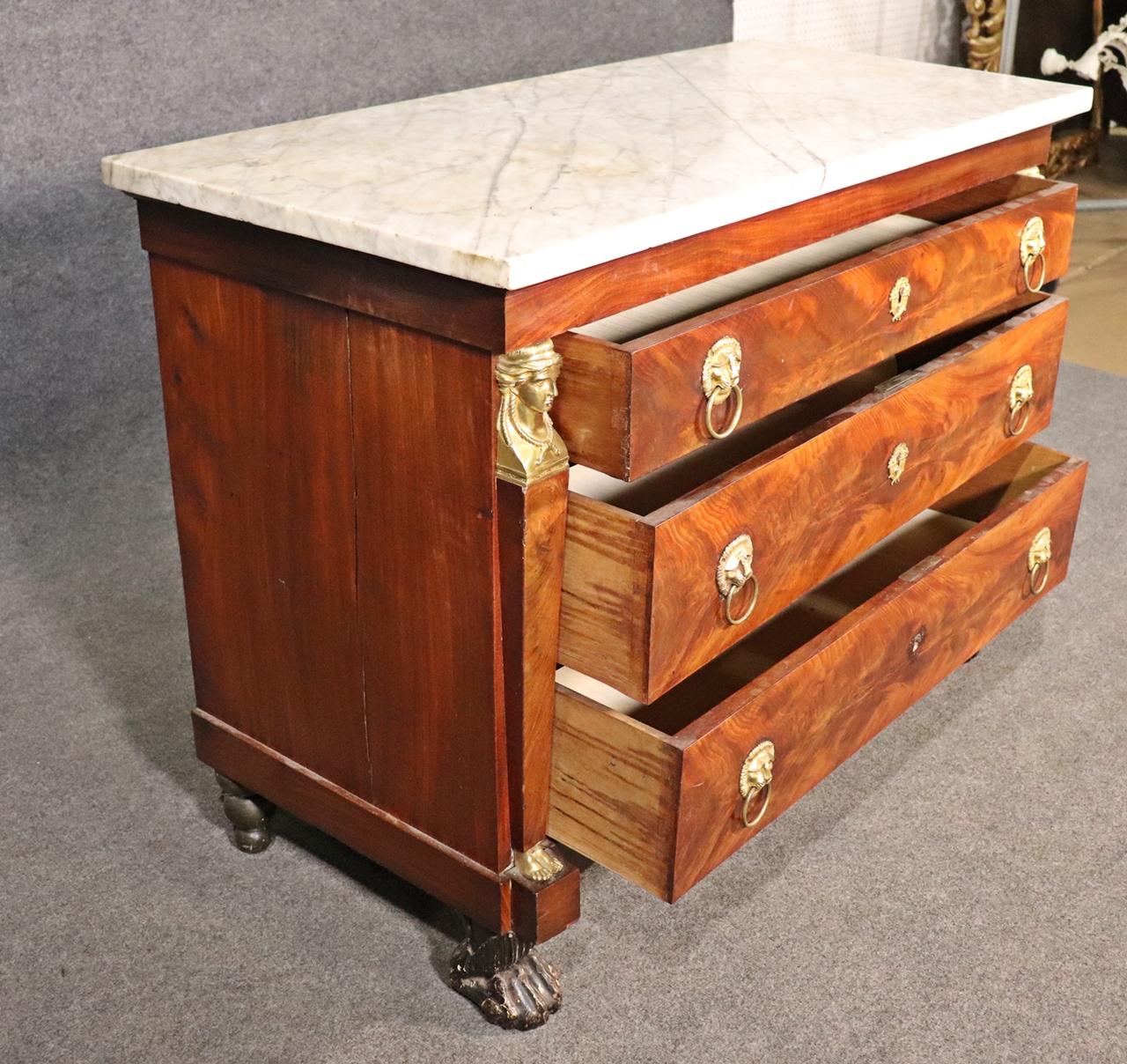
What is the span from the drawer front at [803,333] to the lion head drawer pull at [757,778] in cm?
24

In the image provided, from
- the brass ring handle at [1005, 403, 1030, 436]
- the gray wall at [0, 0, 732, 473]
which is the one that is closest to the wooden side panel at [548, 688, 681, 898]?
the brass ring handle at [1005, 403, 1030, 436]

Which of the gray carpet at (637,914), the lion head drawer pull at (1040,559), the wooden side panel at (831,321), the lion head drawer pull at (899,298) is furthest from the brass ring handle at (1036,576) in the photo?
the lion head drawer pull at (899,298)

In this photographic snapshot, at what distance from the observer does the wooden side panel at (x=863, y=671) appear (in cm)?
99

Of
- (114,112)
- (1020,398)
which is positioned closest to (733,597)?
(1020,398)

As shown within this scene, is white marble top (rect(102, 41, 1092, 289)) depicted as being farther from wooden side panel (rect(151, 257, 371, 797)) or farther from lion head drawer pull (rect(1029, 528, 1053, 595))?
lion head drawer pull (rect(1029, 528, 1053, 595))

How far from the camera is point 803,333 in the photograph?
1.01 metres

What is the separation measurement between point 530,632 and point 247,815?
0.40m

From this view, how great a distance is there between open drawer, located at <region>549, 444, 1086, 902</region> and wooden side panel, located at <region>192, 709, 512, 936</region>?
0.07 metres

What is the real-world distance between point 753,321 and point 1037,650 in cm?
74

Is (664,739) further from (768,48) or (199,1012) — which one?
(768,48)

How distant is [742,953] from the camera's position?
1.09 m

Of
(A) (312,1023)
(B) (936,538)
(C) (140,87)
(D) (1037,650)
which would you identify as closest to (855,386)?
(B) (936,538)

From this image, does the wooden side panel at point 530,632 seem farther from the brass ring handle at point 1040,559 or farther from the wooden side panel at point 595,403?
the brass ring handle at point 1040,559

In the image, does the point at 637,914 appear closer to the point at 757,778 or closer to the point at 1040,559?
the point at 757,778
